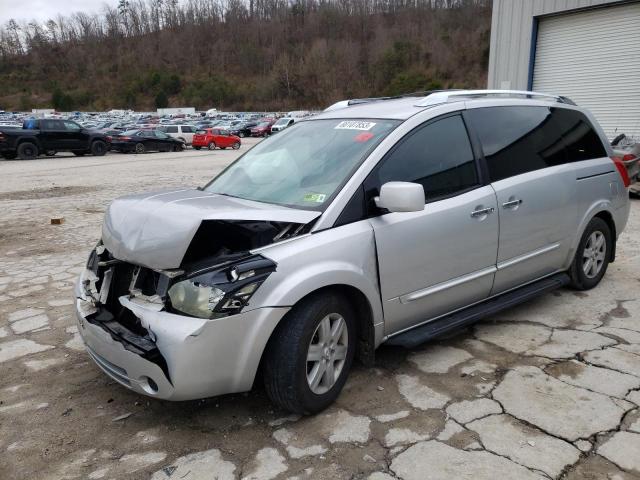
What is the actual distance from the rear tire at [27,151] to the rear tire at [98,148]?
2515 millimetres

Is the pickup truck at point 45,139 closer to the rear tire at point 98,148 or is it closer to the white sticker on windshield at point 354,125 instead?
the rear tire at point 98,148

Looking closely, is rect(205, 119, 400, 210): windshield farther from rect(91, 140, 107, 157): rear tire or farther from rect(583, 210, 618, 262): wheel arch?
rect(91, 140, 107, 157): rear tire

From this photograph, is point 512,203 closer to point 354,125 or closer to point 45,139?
point 354,125

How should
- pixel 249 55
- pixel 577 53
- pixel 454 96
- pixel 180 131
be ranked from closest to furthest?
pixel 454 96, pixel 577 53, pixel 180 131, pixel 249 55

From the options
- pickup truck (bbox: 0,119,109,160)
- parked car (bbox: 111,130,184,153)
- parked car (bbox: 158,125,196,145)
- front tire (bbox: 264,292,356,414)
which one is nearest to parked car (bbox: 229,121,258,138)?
parked car (bbox: 158,125,196,145)

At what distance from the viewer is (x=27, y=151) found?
22578 mm

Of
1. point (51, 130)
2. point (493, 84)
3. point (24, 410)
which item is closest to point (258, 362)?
point (24, 410)

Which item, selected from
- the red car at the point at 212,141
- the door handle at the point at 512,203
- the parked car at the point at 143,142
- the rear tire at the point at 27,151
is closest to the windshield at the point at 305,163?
the door handle at the point at 512,203

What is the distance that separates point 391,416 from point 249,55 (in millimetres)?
117978

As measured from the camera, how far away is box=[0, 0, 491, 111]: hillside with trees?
97188 mm

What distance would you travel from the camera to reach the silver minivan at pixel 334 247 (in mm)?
2629

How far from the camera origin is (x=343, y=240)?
2.95 m

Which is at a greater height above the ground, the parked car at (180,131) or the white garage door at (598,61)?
the white garage door at (598,61)

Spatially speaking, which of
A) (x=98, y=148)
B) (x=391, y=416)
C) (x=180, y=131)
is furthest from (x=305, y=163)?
(x=180, y=131)
